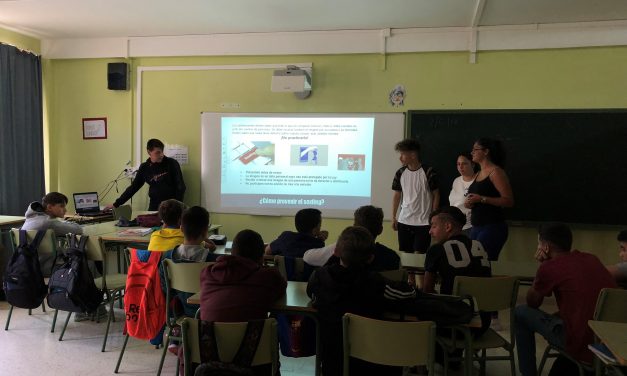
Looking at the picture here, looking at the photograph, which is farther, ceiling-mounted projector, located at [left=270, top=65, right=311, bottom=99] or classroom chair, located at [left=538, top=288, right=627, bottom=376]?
ceiling-mounted projector, located at [left=270, top=65, right=311, bottom=99]

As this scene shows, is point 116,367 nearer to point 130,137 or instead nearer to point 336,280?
point 336,280

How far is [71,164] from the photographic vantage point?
5.91m

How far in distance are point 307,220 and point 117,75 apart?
3.84m

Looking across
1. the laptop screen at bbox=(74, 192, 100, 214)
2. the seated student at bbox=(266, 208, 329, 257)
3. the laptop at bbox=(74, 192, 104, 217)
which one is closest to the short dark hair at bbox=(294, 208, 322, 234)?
the seated student at bbox=(266, 208, 329, 257)

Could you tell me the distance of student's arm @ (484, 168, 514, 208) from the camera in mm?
3748

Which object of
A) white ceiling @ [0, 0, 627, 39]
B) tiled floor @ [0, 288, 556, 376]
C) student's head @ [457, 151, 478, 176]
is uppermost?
white ceiling @ [0, 0, 627, 39]

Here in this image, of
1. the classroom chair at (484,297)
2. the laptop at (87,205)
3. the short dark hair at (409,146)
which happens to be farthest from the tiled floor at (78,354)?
the short dark hair at (409,146)

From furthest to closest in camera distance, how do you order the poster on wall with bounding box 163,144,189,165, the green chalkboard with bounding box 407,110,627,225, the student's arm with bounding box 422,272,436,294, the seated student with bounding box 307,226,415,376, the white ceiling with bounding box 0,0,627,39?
the poster on wall with bounding box 163,144,189,165, the green chalkboard with bounding box 407,110,627,225, the white ceiling with bounding box 0,0,627,39, the student's arm with bounding box 422,272,436,294, the seated student with bounding box 307,226,415,376

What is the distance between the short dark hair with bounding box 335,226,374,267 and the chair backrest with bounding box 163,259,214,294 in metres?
0.93

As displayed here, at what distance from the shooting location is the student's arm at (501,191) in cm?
375

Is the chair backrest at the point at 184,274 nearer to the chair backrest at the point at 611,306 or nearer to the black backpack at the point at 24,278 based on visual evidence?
the black backpack at the point at 24,278

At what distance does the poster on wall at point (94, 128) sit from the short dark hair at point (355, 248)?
4676mm

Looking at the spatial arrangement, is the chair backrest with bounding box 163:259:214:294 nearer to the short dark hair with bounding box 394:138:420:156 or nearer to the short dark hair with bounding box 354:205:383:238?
the short dark hair with bounding box 354:205:383:238

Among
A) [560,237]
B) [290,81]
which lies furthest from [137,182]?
[560,237]
